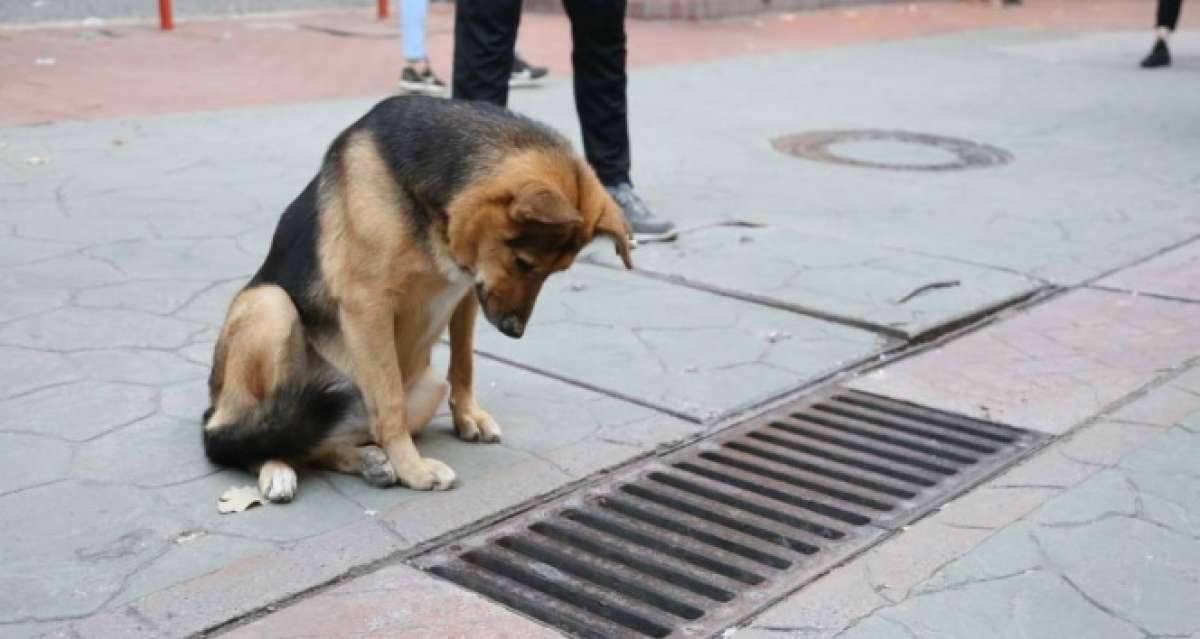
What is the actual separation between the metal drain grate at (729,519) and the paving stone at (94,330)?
1.64 metres

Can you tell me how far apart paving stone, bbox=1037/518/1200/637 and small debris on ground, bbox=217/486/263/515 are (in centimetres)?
189

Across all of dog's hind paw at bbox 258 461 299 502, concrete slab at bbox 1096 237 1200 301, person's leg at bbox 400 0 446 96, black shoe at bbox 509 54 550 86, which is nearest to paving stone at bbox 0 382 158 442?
dog's hind paw at bbox 258 461 299 502

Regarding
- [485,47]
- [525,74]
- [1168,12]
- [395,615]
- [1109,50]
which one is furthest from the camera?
[1109,50]

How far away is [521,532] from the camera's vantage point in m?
3.40

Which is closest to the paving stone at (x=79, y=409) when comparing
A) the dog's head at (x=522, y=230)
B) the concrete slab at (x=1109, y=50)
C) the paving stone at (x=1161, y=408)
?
the dog's head at (x=522, y=230)

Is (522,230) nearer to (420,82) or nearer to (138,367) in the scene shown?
(138,367)

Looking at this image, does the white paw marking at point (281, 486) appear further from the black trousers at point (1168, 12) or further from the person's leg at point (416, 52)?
the black trousers at point (1168, 12)

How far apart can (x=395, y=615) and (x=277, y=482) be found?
0.65 metres

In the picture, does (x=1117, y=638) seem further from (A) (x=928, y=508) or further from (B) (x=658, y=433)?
(B) (x=658, y=433)

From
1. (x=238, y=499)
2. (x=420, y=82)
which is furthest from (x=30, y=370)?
(x=420, y=82)

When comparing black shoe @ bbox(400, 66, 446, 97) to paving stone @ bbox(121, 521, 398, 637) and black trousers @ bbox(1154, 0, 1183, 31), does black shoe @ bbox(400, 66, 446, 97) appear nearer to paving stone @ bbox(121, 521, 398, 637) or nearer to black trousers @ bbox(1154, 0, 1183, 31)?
paving stone @ bbox(121, 521, 398, 637)

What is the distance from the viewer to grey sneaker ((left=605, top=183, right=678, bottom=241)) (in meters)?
5.86

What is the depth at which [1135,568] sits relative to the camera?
323 centimetres

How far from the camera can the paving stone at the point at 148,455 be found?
352 centimetres
